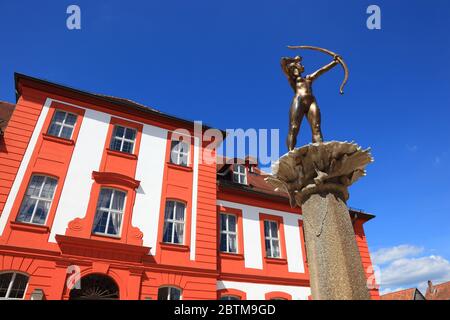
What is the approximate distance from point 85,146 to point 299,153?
33.9ft

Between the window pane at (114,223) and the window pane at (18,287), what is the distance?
2793mm

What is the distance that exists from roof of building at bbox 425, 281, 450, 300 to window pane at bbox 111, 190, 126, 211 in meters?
38.4

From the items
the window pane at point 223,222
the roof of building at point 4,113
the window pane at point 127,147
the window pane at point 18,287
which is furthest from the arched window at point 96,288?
the roof of building at point 4,113

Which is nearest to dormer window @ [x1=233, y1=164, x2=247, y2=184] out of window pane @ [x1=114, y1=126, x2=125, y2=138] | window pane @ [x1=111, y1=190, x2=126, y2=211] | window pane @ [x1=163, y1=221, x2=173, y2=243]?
window pane @ [x1=163, y1=221, x2=173, y2=243]

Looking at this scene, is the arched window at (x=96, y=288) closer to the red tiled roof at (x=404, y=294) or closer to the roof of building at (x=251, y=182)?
the roof of building at (x=251, y=182)

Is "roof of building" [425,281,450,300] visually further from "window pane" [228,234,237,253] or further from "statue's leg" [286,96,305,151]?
"statue's leg" [286,96,305,151]

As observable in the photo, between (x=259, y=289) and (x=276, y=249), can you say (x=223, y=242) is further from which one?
(x=276, y=249)

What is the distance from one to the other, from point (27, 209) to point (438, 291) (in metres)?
44.4

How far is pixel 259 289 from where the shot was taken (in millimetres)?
13164

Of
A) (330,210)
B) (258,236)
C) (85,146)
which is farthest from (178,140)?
(330,210)

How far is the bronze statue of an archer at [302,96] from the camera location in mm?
4914
